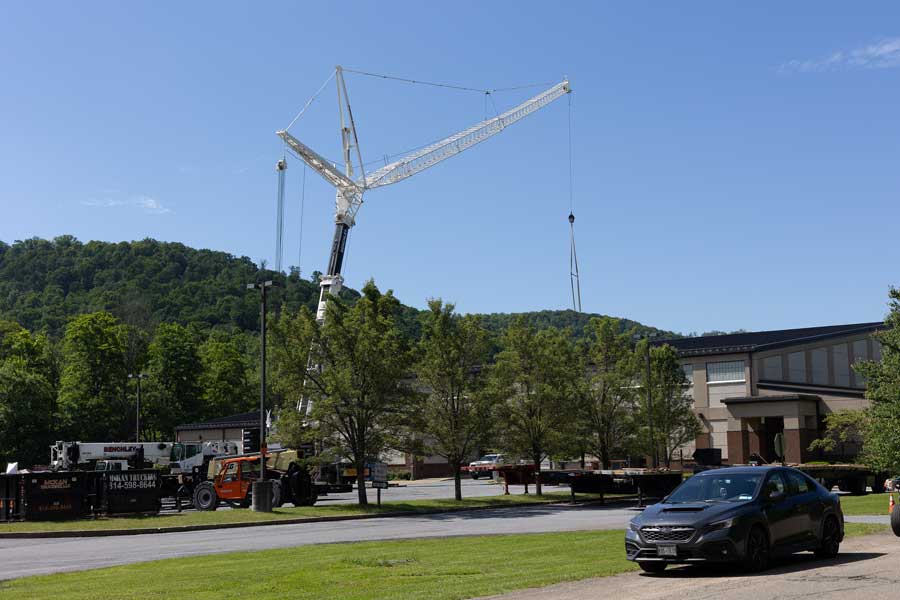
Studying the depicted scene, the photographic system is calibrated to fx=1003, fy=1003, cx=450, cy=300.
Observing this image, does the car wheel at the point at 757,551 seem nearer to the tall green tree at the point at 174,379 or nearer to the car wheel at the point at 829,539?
the car wheel at the point at 829,539

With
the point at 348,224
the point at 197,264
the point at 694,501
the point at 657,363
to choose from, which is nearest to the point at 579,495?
the point at 657,363

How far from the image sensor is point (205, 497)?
39.8 metres

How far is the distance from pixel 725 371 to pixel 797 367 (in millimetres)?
6408

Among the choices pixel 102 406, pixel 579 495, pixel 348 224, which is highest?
pixel 348 224

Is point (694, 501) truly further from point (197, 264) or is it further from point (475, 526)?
point (197, 264)

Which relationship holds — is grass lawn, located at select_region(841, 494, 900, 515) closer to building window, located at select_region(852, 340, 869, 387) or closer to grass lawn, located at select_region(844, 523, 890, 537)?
grass lawn, located at select_region(844, 523, 890, 537)

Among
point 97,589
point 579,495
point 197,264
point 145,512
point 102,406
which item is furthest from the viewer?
point 197,264

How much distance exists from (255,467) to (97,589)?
2525 centimetres

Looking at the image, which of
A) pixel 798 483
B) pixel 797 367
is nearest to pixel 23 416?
pixel 797 367

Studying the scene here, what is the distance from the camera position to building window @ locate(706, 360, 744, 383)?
209 ft

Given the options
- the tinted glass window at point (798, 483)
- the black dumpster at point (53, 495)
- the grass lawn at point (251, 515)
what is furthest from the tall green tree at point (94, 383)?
the tinted glass window at point (798, 483)

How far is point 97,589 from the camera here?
608 inches

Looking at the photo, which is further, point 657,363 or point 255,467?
point 657,363

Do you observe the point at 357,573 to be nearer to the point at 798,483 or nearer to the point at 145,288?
the point at 798,483
